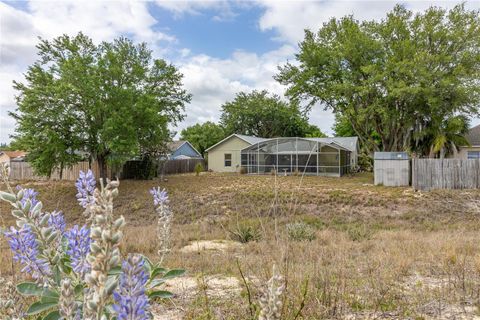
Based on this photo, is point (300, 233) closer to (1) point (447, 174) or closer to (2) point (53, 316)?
(2) point (53, 316)

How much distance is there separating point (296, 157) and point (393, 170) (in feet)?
30.5

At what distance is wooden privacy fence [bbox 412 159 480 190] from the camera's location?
→ 15930 mm

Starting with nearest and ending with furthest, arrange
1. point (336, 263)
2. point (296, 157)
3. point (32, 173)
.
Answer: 1. point (336, 263)
2. point (32, 173)
3. point (296, 157)

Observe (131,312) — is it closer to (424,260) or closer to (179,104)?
(424,260)

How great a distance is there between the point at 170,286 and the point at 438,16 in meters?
24.8

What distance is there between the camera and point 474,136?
2722 centimetres

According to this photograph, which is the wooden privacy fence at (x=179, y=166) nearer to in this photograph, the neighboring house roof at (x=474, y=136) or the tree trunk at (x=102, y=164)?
the tree trunk at (x=102, y=164)

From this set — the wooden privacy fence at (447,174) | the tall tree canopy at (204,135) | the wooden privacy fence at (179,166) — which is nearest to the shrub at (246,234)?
the wooden privacy fence at (447,174)

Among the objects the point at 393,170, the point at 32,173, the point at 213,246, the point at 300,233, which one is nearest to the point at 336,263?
the point at 300,233

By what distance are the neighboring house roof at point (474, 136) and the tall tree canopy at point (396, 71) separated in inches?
164

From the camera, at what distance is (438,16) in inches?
874

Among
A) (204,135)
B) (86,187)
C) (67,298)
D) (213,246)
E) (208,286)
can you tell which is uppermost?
(204,135)

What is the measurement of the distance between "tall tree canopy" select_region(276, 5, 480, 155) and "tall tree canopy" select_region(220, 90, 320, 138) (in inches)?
730

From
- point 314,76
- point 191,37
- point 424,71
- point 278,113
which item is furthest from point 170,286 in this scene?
point 278,113
